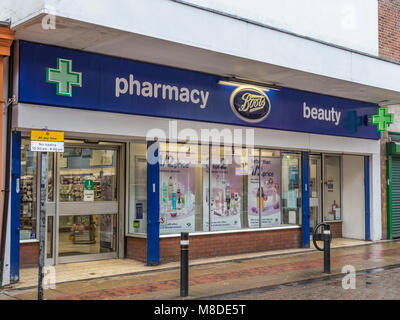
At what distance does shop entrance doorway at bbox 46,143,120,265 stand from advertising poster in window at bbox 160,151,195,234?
3.59 feet

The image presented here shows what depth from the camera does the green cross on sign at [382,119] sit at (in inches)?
572

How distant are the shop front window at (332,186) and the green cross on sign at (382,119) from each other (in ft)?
6.15

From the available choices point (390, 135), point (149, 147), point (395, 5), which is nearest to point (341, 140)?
point (390, 135)

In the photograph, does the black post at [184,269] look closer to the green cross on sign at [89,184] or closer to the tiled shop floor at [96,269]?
the tiled shop floor at [96,269]

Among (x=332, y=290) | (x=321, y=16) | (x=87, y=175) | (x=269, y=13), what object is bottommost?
(x=332, y=290)

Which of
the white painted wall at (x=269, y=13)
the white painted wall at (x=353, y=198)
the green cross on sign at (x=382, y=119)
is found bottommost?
the white painted wall at (x=353, y=198)

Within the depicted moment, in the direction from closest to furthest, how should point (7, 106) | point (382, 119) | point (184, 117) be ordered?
point (7, 106) → point (184, 117) → point (382, 119)

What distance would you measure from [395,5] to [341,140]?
188 inches

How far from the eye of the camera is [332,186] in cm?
1593

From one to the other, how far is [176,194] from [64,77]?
3.99 meters

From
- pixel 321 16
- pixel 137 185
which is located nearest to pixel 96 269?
pixel 137 185

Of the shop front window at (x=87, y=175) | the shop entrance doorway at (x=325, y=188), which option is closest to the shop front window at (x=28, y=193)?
the shop front window at (x=87, y=175)

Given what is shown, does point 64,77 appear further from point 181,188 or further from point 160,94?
point 181,188

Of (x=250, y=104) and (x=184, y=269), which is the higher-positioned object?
(x=250, y=104)
